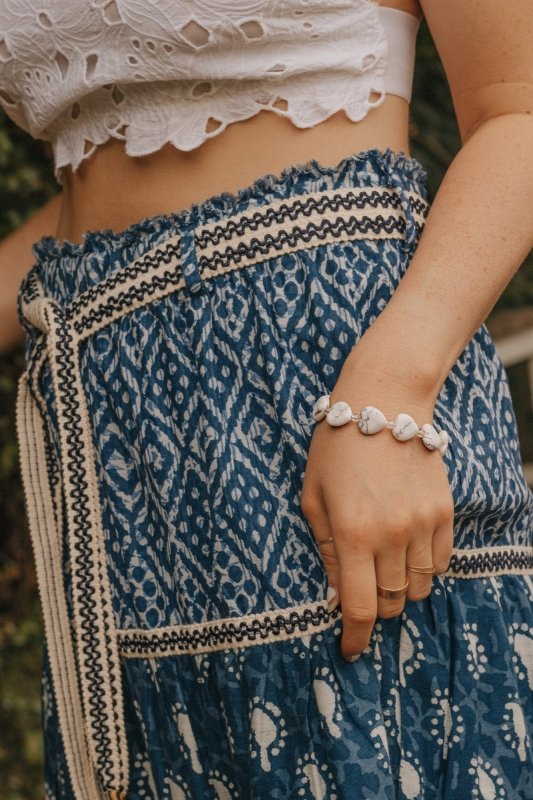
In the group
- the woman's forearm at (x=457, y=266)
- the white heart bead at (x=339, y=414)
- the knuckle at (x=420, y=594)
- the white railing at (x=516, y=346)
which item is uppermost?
the white railing at (x=516, y=346)

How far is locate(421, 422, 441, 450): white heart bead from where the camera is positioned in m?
0.88

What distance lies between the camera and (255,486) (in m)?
0.99

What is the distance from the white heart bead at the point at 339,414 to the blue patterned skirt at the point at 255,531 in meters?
0.09

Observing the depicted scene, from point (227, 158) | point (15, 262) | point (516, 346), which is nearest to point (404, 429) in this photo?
point (227, 158)

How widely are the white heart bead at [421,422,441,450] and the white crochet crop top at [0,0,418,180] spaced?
38 centimetres

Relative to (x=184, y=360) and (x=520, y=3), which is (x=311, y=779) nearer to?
(x=184, y=360)

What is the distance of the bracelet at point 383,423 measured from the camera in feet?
2.86

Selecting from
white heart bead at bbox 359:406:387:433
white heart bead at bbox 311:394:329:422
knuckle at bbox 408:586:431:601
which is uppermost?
white heart bead at bbox 311:394:329:422

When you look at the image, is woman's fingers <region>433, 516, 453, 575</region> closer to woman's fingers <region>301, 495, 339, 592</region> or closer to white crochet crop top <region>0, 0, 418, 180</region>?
woman's fingers <region>301, 495, 339, 592</region>

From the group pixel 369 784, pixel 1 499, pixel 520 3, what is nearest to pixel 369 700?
pixel 369 784

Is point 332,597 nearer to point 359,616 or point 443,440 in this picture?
point 359,616

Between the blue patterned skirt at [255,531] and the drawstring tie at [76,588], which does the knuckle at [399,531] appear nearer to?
the blue patterned skirt at [255,531]

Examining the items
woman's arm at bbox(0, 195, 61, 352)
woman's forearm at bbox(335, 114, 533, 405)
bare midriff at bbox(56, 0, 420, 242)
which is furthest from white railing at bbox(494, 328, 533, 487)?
woman's forearm at bbox(335, 114, 533, 405)

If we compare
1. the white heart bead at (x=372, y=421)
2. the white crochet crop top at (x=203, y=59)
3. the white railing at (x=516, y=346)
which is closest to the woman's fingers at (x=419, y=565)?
the white heart bead at (x=372, y=421)
